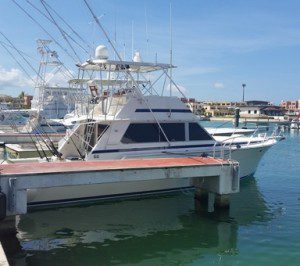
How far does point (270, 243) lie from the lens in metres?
11.2

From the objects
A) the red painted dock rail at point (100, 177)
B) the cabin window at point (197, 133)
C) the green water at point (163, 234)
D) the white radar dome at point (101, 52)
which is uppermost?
the white radar dome at point (101, 52)

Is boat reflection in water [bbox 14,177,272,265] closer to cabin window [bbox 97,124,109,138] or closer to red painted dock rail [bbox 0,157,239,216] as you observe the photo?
red painted dock rail [bbox 0,157,239,216]

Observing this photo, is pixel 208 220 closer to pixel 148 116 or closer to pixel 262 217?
pixel 262 217

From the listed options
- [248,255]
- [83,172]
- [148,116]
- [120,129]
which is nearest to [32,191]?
[83,172]

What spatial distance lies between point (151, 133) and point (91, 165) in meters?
3.97

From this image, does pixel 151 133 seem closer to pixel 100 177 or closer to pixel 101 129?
pixel 101 129

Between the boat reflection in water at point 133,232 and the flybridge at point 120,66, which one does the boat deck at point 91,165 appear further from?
the flybridge at point 120,66

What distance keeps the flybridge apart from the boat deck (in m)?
3.78

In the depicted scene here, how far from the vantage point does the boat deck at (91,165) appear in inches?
453

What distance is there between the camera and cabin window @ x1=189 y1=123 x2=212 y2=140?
674 inches

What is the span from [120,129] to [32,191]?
4.02 metres

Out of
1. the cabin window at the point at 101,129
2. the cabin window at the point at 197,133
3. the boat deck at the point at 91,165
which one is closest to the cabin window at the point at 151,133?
the cabin window at the point at 197,133

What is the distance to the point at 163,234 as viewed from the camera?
12.1m

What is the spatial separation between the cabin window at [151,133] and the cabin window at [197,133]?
1.34 feet
